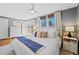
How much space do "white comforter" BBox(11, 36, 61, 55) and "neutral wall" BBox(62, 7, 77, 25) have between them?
288mm

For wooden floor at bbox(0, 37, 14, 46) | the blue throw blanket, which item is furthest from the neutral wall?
wooden floor at bbox(0, 37, 14, 46)

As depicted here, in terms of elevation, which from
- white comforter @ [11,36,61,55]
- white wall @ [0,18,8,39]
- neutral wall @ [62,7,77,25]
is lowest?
white comforter @ [11,36,61,55]

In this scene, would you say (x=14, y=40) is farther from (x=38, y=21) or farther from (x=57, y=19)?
(x=57, y=19)

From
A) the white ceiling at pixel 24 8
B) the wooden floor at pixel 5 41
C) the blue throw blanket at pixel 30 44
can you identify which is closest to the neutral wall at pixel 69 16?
the white ceiling at pixel 24 8

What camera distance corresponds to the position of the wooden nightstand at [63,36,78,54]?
1606 mm

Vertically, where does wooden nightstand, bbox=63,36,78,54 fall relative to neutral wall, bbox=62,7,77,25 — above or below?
below

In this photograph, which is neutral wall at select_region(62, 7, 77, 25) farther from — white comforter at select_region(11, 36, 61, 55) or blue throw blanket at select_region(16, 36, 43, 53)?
blue throw blanket at select_region(16, 36, 43, 53)

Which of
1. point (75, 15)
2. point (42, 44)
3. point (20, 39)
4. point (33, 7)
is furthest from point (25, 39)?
point (75, 15)

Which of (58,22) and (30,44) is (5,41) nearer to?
(30,44)

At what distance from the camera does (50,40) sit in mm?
1666

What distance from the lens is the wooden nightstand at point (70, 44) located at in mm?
1606

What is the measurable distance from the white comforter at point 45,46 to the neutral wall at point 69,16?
288mm
